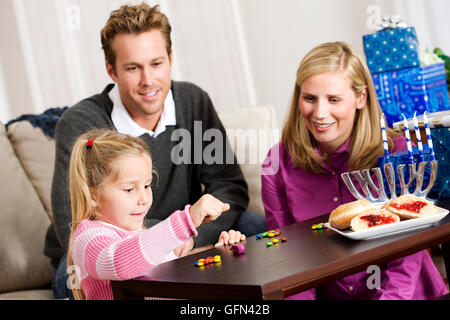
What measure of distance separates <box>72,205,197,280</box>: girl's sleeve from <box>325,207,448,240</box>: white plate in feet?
0.96

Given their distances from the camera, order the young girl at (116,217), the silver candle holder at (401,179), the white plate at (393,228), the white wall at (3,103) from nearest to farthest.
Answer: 1. the white plate at (393,228)
2. the young girl at (116,217)
3. the silver candle holder at (401,179)
4. the white wall at (3,103)

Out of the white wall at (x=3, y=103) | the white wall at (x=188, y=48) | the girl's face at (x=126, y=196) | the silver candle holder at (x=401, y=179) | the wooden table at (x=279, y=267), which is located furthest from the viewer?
the white wall at (x=3, y=103)

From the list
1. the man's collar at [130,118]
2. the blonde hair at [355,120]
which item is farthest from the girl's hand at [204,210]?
the man's collar at [130,118]

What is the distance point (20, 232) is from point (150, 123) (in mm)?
621

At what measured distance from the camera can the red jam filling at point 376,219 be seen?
1126mm

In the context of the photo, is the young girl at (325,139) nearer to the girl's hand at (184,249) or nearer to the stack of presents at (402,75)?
the girl's hand at (184,249)

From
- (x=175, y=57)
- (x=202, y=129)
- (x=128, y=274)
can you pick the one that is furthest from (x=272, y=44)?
(x=128, y=274)

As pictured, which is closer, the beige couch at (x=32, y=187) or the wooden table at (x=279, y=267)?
the wooden table at (x=279, y=267)

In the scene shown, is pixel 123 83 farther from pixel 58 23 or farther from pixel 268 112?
pixel 58 23

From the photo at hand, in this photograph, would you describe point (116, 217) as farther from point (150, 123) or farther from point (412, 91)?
point (412, 91)

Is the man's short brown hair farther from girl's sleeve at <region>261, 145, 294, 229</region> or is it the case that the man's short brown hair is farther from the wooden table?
the wooden table

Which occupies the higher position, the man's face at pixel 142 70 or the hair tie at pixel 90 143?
the man's face at pixel 142 70

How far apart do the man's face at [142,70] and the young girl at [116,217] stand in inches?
18.0
